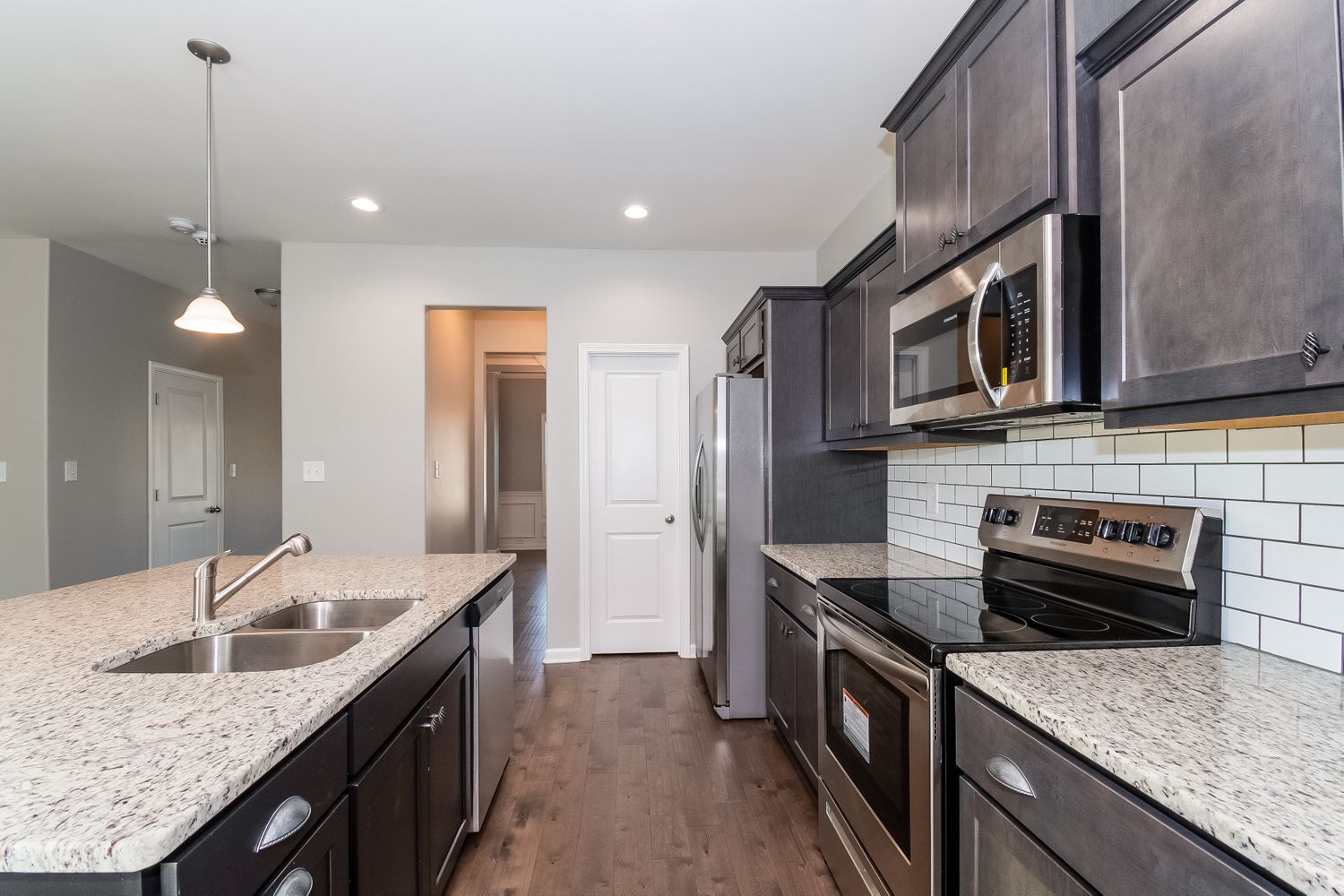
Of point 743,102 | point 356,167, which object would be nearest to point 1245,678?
point 743,102

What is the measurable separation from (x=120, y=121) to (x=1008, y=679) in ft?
11.5

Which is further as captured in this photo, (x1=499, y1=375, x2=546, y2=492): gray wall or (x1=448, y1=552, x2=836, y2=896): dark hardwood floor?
(x1=499, y1=375, x2=546, y2=492): gray wall

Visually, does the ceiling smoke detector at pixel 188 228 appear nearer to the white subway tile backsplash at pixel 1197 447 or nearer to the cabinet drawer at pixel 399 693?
the cabinet drawer at pixel 399 693

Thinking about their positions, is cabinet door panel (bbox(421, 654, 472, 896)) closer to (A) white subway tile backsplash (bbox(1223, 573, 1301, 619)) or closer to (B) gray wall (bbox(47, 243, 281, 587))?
(A) white subway tile backsplash (bbox(1223, 573, 1301, 619))

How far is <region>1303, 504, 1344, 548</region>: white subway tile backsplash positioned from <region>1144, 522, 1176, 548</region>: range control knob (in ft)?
0.68

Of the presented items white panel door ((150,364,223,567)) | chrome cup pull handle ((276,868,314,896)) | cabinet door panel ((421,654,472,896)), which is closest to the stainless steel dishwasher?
cabinet door panel ((421,654,472,896))

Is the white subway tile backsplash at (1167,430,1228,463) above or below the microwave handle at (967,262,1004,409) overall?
below

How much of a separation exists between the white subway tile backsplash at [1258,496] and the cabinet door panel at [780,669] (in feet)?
4.04

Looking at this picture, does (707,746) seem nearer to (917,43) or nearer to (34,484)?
(917,43)

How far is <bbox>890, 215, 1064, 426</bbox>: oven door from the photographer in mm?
1239

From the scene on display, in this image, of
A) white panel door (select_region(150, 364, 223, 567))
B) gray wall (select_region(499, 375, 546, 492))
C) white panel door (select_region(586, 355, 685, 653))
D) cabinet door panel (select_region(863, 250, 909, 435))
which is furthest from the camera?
gray wall (select_region(499, 375, 546, 492))

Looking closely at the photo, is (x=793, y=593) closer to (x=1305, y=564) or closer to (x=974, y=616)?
(x=974, y=616)

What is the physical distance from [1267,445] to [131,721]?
205 centimetres

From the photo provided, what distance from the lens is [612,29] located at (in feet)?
6.41
